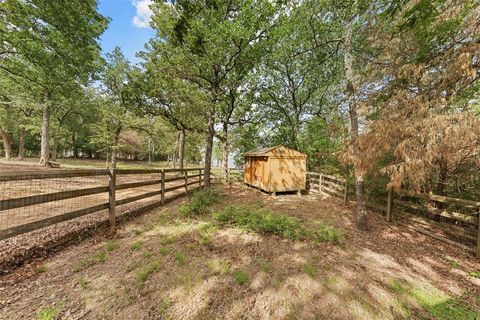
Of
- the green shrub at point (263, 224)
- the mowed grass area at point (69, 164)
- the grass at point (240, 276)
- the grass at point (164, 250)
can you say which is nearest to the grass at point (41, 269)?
the grass at point (164, 250)

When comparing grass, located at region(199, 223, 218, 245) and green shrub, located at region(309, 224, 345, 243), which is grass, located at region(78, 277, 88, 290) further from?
green shrub, located at region(309, 224, 345, 243)

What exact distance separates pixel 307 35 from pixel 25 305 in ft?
40.7

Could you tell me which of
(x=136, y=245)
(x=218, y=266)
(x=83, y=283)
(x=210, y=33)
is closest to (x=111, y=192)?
(x=136, y=245)

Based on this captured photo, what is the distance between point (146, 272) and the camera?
A: 9.59 ft

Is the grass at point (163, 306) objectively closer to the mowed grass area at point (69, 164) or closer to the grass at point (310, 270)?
the grass at point (310, 270)

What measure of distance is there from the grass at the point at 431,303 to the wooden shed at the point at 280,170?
7.19 meters

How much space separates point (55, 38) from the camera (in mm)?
6633

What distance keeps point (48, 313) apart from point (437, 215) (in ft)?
25.7

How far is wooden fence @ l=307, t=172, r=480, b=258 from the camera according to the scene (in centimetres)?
443

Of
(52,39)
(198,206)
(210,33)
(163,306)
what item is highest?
(210,33)

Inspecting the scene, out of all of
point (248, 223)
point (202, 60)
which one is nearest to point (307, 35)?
point (202, 60)

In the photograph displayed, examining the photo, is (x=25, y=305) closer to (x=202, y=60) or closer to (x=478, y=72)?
(x=478, y=72)

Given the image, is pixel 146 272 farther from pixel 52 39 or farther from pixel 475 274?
pixel 52 39

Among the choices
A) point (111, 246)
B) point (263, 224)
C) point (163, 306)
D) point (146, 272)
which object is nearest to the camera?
point (163, 306)
